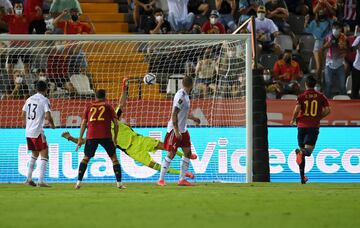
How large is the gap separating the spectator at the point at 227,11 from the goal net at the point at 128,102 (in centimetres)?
447

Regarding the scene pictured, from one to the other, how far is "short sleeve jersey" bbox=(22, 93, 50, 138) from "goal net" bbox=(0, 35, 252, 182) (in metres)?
2.57

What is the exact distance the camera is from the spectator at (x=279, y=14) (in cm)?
2900

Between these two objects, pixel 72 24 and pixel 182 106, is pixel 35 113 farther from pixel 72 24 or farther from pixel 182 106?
pixel 72 24

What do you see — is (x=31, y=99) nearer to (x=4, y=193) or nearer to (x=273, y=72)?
(x=4, y=193)

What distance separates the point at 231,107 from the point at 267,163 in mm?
1864

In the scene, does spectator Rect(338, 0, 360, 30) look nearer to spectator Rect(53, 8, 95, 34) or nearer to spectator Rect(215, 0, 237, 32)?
spectator Rect(215, 0, 237, 32)

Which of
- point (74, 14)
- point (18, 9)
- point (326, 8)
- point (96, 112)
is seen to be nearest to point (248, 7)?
point (326, 8)

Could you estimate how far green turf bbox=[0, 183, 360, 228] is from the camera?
38.0 feet

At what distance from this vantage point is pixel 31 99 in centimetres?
2011

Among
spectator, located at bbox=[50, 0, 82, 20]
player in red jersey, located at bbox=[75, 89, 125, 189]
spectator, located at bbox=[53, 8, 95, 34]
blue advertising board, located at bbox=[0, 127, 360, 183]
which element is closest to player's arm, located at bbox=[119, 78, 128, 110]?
blue advertising board, located at bbox=[0, 127, 360, 183]

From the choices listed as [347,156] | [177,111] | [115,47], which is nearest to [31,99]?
[177,111]

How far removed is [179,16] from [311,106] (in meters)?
8.41

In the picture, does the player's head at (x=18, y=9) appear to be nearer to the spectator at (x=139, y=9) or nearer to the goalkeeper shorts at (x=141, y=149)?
the spectator at (x=139, y=9)

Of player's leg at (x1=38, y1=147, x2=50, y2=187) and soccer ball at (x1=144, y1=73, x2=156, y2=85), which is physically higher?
soccer ball at (x1=144, y1=73, x2=156, y2=85)
